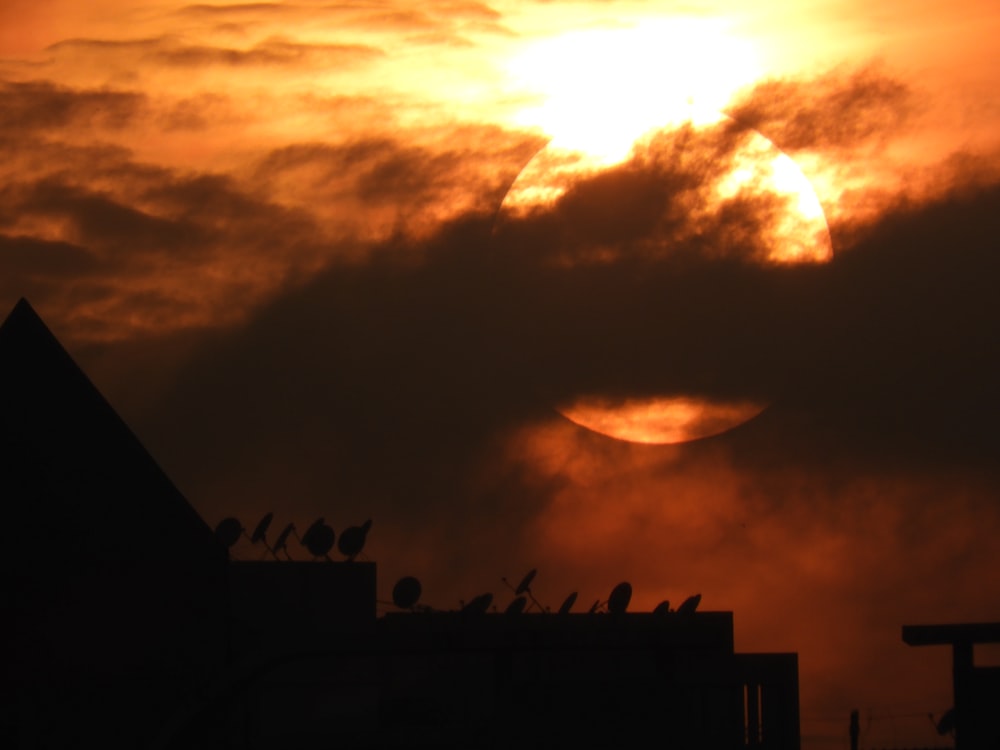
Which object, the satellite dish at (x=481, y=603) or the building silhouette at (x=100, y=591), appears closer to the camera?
the building silhouette at (x=100, y=591)

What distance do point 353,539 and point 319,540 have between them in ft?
9.80

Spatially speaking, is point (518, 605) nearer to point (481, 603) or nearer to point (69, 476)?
point (481, 603)

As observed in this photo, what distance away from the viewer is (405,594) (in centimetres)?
6762

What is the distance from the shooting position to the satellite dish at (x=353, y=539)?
6500 centimetres

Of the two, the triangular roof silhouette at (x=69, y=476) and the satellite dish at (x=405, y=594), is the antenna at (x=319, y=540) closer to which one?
the satellite dish at (x=405, y=594)

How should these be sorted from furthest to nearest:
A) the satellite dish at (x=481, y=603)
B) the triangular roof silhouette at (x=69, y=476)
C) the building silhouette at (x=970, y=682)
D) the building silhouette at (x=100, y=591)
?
the satellite dish at (x=481, y=603)
the triangular roof silhouette at (x=69, y=476)
the building silhouette at (x=100, y=591)
the building silhouette at (x=970, y=682)

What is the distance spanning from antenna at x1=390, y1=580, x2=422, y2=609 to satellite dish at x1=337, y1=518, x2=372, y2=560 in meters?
2.96

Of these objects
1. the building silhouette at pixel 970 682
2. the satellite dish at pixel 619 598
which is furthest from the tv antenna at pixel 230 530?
the building silhouette at pixel 970 682

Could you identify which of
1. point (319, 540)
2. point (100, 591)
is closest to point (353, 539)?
point (319, 540)

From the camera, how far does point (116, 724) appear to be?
34625 mm

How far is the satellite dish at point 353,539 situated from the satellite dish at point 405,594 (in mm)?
2958

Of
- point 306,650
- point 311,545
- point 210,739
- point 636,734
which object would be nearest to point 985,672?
point 636,734

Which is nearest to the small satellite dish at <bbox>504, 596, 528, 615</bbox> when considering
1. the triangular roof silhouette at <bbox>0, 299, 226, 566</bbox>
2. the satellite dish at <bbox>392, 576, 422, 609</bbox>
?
the satellite dish at <bbox>392, 576, 422, 609</bbox>

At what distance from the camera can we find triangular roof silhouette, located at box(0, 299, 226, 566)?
34531 millimetres
